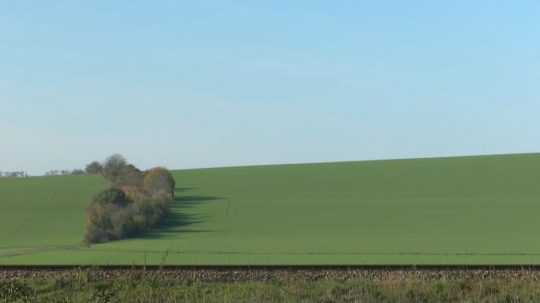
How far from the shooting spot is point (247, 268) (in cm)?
1688

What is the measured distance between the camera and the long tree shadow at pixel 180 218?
37938 millimetres

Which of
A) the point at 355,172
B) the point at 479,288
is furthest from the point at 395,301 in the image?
the point at 355,172

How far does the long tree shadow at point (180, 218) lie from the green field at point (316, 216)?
0.25 feet

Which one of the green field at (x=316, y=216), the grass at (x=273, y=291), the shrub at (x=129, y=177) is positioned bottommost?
the grass at (x=273, y=291)

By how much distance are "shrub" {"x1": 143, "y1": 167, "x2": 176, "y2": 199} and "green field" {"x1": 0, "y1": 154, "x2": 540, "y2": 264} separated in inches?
59.3

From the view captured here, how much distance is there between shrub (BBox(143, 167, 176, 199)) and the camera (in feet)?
153

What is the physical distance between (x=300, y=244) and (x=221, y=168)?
159 feet

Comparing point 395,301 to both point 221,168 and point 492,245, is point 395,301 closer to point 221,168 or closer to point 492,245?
point 492,245

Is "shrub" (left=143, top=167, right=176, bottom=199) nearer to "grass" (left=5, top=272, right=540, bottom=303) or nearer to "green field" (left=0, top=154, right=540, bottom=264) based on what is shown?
"green field" (left=0, top=154, right=540, bottom=264)

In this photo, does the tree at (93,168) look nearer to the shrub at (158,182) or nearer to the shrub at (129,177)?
the shrub at (129,177)

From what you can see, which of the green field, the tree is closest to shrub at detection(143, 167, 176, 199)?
Answer: the green field

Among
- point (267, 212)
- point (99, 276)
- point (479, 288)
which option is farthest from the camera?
point (267, 212)

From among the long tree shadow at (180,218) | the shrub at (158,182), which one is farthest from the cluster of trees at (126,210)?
the long tree shadow at (180,218)

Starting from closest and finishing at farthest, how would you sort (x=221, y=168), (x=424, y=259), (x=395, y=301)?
1. (x=395, y=301)
2. (x=424, y=259)
3. (x=221, y=168)
